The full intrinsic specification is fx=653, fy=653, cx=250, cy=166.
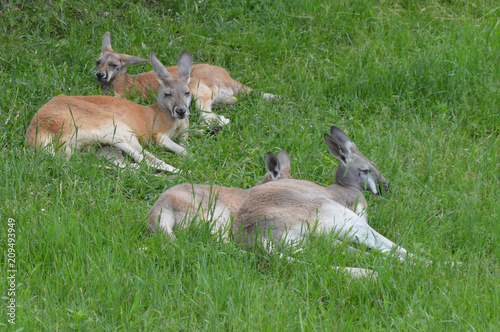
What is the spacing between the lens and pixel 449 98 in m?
6.61

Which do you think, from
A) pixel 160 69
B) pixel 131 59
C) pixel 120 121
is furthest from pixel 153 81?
pixel 120 121

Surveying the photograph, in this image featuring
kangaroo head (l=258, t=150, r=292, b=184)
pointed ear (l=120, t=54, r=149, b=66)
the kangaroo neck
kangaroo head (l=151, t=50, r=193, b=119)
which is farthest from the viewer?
pointed ear (l=120, t=54, r=149, b=66)

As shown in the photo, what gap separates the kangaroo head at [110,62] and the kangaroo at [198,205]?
275 centimetres

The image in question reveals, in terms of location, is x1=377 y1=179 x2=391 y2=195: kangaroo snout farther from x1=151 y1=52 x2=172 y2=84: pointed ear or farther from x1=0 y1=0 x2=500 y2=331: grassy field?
x1=151 y1=52 x2=172 y2=84: pointed ear

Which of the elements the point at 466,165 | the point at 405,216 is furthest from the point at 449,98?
the point at 405,216

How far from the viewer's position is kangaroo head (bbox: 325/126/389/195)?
5043 millimetres

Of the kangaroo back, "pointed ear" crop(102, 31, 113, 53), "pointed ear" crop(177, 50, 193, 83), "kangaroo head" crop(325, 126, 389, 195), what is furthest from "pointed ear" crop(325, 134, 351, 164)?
"pointed ear" crop(102, 31, 113, 53)

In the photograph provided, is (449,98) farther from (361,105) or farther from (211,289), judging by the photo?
(211,289)

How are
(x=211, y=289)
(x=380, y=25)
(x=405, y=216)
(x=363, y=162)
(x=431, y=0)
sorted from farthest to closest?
(x=431, y=0), (x=380, y=25), (x=363, y=162), (x=405, y=216), (x=211, y=289)

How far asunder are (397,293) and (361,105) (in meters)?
3.36

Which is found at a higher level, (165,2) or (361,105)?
(165,2)

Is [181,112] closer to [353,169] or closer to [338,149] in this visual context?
[338,149]

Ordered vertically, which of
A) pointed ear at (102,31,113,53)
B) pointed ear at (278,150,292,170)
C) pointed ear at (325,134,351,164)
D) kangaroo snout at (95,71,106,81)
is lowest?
pointed ear at (278,150,292,170)

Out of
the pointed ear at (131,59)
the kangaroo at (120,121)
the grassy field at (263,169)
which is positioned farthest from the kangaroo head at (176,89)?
the pointed ear at (131,59)
